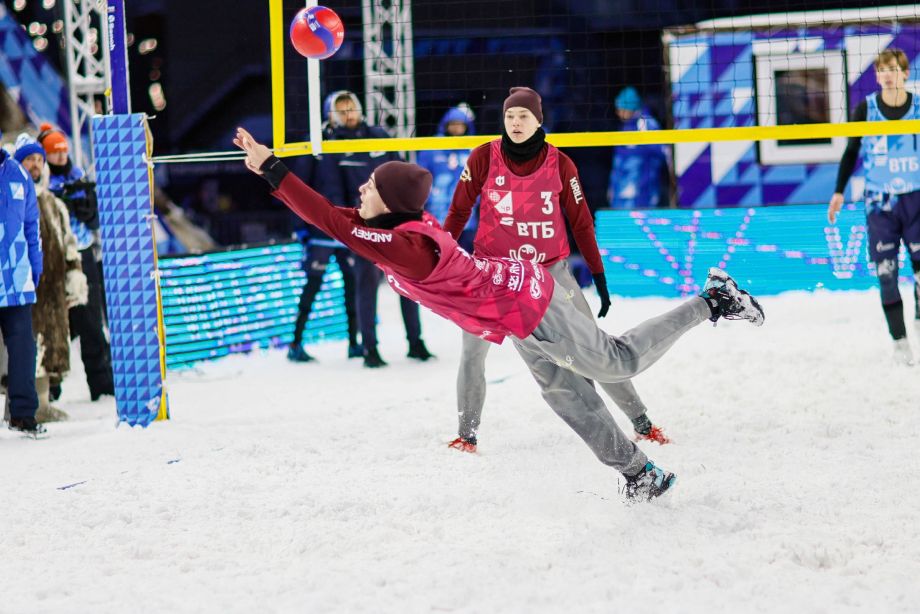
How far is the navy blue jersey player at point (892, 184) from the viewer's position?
241 inches

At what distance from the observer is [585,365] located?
11.9ft

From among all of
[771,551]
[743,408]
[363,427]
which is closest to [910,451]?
[743,408]

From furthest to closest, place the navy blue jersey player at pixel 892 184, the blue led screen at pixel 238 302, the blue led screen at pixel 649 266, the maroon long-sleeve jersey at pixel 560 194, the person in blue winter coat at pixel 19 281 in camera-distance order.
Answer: the blue led screen at pixel 649 266 < the blue led screen at pixel 238 302 < the navy blue jersey player at pixel 892 184 < the person in blue winter coat at pixel 19 281 < the maroon long-sleeve jersey at pixel 560 194

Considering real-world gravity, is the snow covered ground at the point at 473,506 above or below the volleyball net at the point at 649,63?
below

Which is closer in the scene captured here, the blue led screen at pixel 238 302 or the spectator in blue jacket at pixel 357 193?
the spectator in blue jacket at pixel 357 193

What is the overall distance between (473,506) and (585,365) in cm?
69

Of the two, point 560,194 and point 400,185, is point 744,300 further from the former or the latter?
point 400,185

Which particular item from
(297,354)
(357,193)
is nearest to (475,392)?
(357,193)

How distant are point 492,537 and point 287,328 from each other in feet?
17.6

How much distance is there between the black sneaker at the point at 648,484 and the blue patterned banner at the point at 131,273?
2.86 meters

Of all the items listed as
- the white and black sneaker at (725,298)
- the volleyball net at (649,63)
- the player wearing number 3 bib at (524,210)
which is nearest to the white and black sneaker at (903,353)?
the player wearing number 3 bib at (524,210)

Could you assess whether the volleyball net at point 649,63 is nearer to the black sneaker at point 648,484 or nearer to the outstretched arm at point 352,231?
the outstretched arm at point 352,231

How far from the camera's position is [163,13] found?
12883 millimetres

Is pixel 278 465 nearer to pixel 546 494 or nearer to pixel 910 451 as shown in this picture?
pixel 546 494
